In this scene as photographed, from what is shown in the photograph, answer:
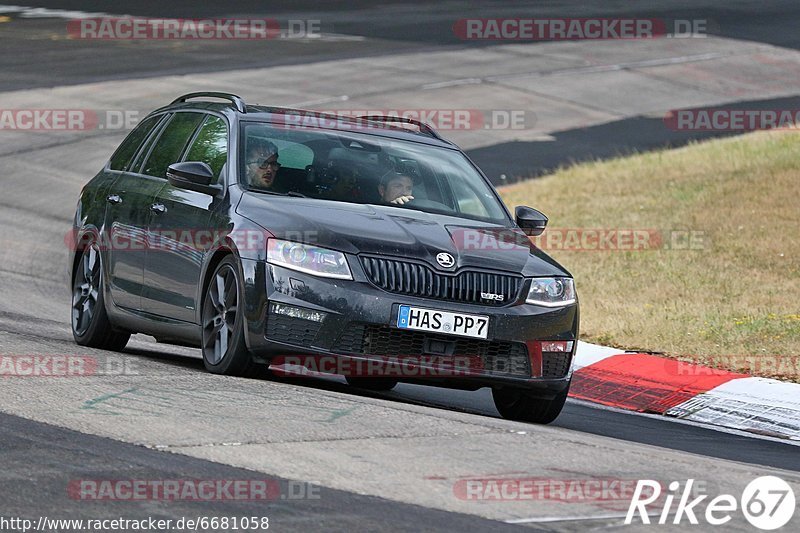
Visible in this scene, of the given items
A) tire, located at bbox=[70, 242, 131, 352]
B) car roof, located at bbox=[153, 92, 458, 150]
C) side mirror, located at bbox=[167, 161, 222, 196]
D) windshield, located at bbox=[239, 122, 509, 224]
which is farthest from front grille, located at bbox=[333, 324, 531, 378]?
tire, located at bbox=[70, 242, 131, 352]

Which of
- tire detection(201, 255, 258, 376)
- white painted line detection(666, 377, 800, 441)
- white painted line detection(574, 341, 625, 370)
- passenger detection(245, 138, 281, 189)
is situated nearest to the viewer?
tire detection(201, 255, 258, 376)

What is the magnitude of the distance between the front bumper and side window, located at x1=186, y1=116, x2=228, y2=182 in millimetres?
1237

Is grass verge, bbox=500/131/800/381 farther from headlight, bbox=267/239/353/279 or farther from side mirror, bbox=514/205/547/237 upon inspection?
headlight, bbox=267/239/353/279

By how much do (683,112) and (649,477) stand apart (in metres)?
21.4

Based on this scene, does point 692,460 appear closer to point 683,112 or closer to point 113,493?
point 113,493

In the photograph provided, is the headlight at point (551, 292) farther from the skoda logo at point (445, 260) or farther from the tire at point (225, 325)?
the tire at point (225, 325)

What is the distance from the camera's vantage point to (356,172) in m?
9.79

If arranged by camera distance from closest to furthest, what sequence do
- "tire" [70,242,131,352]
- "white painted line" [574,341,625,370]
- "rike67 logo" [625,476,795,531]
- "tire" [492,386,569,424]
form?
"rike67 logo" [625,476,795,531], "tire" [492,386,569,424], "tire" [70,242,131,352], "white painted line" [574,341,625,370]

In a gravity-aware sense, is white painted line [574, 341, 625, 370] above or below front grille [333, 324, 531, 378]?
below

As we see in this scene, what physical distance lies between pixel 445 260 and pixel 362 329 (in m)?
0.61

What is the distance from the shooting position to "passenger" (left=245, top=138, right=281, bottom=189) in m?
9.59

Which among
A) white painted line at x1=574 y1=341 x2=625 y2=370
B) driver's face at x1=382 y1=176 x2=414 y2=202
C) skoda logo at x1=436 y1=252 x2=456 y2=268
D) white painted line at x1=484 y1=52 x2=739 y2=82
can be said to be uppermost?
driver's face at x1=382 y1=176 x2=414 y2=202

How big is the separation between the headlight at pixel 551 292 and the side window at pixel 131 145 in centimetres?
345

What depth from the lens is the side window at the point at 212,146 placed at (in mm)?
9906
